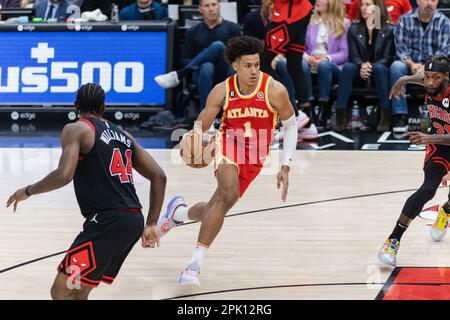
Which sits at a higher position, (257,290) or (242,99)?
(242,99)

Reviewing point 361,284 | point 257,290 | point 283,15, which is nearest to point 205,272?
point 257,290

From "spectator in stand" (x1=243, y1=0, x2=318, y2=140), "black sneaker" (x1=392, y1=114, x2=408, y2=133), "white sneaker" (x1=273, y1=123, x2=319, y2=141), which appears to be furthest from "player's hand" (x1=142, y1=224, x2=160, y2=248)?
"black sneaker" (x1=392, y1=114, x2=408, y2=133)

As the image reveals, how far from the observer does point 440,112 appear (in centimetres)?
767

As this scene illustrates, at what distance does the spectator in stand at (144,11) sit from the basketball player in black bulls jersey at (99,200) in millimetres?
8598

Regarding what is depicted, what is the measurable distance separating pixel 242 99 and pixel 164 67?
6.82 metres

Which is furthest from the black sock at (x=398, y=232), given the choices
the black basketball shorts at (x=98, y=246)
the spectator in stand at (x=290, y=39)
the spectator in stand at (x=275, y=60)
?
the spectator in stand at (x=275, y=60)

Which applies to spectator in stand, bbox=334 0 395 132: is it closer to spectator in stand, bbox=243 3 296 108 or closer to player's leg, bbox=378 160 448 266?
spectator in stand, bbox=243 3 296 108

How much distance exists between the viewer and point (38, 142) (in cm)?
1304

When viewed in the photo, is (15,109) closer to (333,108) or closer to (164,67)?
(164,67)

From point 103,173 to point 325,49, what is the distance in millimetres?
8412

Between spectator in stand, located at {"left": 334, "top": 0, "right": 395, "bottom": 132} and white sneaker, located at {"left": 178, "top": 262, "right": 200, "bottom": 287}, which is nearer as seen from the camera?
white sneaker, located at {"left": 178, "top": 262, "right": 200, "bottom": 287}

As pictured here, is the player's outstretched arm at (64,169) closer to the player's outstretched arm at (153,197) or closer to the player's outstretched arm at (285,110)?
the player's outstretched arm at (153,197)

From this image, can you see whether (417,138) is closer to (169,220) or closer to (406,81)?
(406,81)

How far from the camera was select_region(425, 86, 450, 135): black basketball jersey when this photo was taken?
760cm
